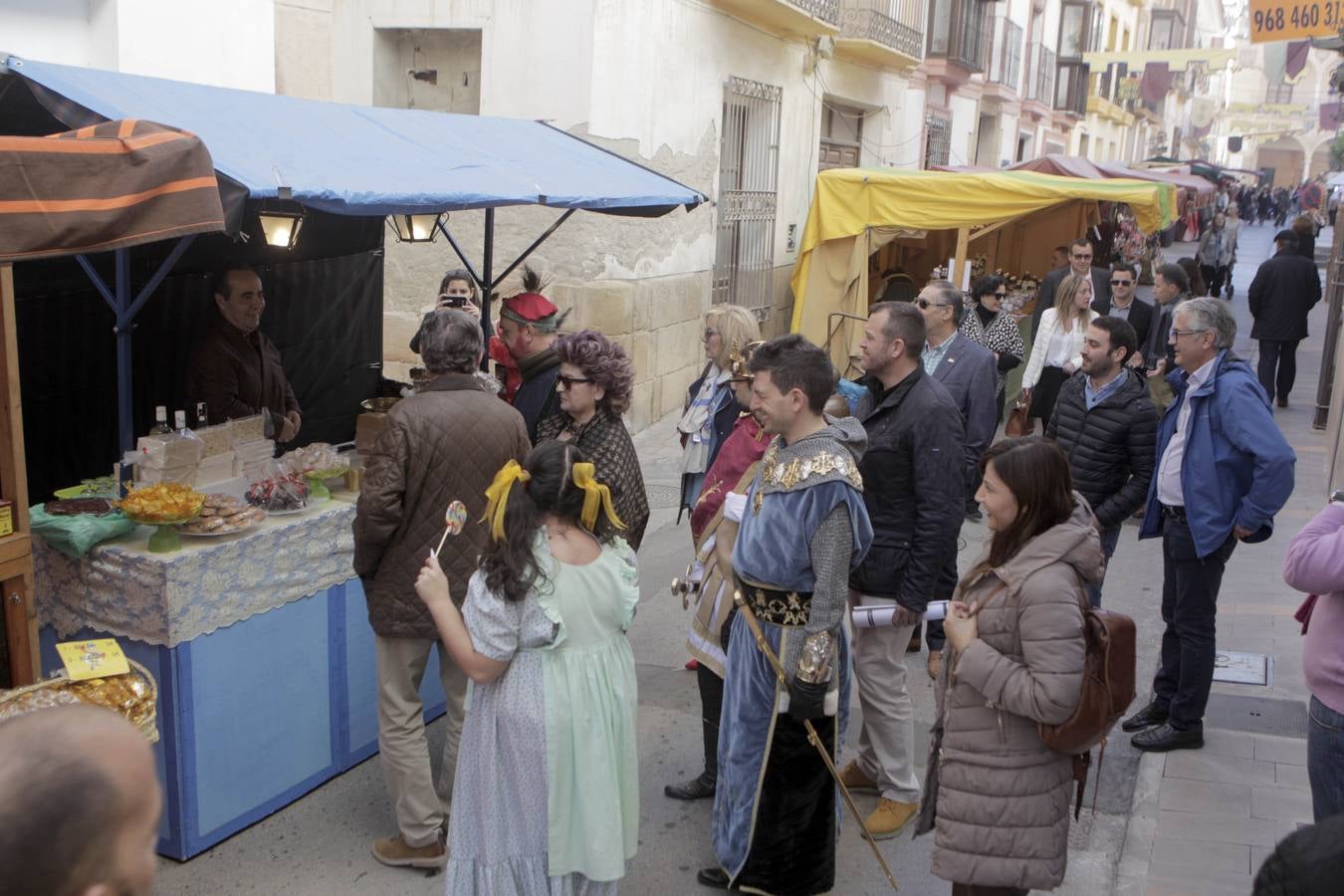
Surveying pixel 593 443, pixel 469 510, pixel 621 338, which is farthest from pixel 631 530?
pixel 621 338

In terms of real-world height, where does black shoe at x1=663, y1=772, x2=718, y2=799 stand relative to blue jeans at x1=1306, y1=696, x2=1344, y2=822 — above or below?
below

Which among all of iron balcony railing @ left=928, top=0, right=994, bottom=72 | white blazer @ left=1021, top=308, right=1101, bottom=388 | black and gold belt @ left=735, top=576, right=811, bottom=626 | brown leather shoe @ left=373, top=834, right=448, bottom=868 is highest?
iron balcony railing @ left=928, top=0, right=994, bottom=72

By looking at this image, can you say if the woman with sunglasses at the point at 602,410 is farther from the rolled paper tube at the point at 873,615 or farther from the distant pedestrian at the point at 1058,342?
the distant pedestrian at the point at 1058,342

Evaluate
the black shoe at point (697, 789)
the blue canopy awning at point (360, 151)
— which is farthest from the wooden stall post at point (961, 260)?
the black shoe at point (697, 789)

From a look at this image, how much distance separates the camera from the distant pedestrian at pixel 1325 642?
3014mm

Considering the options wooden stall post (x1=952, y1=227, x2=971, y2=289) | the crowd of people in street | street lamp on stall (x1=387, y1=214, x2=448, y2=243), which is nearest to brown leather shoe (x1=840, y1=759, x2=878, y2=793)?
the crowd of people in street

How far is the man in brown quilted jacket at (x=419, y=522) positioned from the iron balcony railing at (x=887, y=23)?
44.2ft

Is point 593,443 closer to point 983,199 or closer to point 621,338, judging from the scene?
point 621,338

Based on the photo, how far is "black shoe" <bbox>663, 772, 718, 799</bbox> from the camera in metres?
4.54

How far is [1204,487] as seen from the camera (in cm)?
463

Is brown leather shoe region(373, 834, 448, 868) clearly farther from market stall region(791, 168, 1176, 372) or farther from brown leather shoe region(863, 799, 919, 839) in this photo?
market stall region(791, 168, 1176, 372)

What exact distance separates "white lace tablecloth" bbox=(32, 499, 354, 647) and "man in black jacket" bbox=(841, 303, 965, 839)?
2.07 metres

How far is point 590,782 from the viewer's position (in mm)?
3145

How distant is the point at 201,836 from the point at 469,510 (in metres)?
1.43
